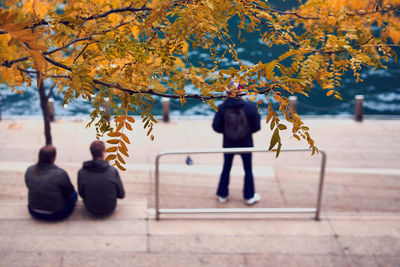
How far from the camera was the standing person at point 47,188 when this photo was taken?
182 inches

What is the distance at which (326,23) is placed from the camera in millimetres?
3855

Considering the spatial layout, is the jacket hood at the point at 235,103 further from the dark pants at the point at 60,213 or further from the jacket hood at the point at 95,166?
the dark pants at the point at 60,213

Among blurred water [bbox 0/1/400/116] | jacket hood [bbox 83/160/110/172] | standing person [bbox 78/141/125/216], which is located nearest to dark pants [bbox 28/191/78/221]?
standing person [bbox 78/141/125/216]

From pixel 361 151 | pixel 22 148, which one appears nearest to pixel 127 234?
pixel 22 148

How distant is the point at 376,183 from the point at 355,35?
4.25 meters

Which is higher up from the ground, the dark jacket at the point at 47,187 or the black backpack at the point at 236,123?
the black backpack at the point at 236,123

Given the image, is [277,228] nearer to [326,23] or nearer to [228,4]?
[326,23]

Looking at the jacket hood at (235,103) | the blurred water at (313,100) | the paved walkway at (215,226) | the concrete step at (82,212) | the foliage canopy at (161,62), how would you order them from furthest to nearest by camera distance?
the blurred water at (313,100) < the jacket hood at (235,103) < the concrete step at (82,212) < the paved walkway at (215,226) < the foliage canopy at (161,62)

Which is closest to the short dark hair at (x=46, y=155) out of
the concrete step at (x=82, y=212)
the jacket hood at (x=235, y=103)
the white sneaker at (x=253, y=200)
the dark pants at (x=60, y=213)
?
the dark pants at (x=60, y=213)

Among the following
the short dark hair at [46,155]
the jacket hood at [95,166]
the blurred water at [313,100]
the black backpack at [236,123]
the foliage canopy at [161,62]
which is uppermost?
the foliage canopy at [161,62]

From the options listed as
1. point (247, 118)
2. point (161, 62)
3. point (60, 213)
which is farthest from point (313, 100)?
point (161, 62)

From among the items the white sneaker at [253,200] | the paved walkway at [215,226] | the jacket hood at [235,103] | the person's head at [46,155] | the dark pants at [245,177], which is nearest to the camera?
the paved walkway at [215,226]

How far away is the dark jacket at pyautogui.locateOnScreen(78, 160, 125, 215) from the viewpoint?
15.6ft

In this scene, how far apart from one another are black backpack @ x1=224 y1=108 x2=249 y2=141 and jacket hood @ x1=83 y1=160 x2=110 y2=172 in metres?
1.64
